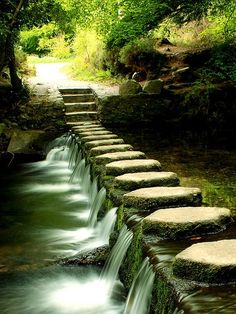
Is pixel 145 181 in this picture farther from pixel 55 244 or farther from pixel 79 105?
pixel 79 105

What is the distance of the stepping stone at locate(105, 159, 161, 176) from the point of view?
5730mm

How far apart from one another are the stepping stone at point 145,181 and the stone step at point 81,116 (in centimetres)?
744

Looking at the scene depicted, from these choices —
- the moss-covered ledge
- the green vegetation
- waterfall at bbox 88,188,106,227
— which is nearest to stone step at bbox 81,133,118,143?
waterfall at bbox 88,188,106,227

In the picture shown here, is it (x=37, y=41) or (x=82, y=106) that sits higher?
(x=37, y=41)

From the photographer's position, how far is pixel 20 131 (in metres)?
11.8

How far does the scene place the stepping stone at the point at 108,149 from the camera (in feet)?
24.8

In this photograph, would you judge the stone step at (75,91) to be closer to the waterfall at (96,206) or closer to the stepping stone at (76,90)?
the stepping stone at (76,90)

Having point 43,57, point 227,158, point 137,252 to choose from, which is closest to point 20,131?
point 227,158

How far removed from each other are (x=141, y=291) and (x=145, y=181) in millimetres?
1625

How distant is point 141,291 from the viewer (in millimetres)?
3592

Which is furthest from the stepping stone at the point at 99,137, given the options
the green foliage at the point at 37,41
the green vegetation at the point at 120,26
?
the green foliage at the point at 37,41

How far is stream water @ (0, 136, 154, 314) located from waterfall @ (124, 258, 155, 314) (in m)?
0.07

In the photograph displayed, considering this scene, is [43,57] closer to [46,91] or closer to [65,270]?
[46,91]

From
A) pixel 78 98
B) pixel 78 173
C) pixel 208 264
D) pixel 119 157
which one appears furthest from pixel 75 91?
pixel 208 264
